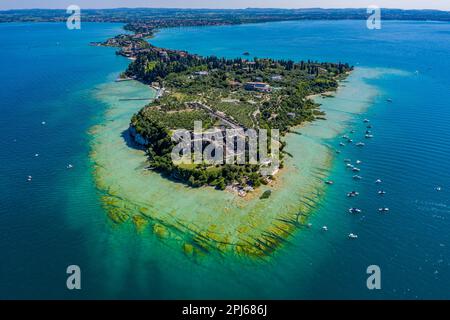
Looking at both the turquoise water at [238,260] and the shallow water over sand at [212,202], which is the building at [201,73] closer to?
the turquoise water at [238,260]

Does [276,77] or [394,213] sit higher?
[276,77]

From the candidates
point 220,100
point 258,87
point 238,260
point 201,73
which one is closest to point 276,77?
point 258,87

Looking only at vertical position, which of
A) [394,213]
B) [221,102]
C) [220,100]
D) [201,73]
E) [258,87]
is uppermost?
[201,73]

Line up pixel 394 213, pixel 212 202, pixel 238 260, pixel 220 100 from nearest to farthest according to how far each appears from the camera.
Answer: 1. pixel 238 260
2. pixel 394 213
3. pixel 212 202
4. pixel 220 100

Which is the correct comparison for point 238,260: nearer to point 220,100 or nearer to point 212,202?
point 212,202

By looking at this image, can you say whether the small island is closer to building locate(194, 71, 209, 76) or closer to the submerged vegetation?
the submerged vegetation

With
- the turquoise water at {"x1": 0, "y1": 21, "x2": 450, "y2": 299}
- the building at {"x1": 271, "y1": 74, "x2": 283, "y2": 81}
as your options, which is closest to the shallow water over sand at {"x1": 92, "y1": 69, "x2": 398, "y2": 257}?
the turquoise water at {"x1": 0, "y1": 21, "x2": 450, "y2": 299}

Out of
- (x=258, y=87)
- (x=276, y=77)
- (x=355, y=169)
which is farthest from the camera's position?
(x=276, y=77)

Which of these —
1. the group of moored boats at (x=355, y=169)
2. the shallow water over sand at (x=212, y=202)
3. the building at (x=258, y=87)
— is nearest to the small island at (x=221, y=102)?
the building at (x=258, y=87)
